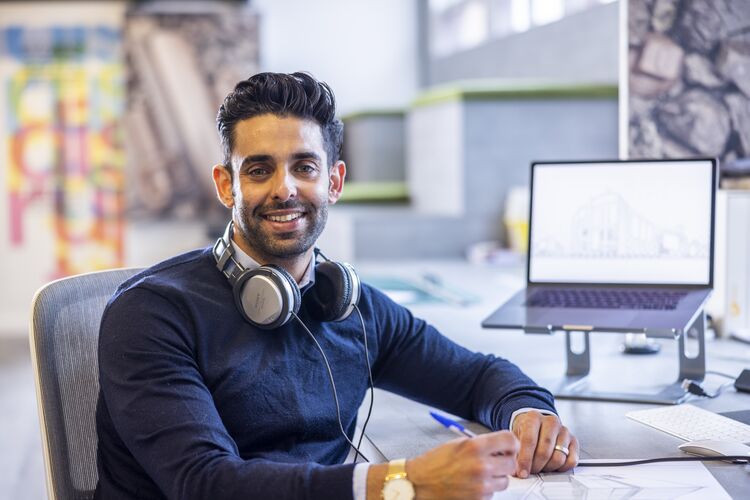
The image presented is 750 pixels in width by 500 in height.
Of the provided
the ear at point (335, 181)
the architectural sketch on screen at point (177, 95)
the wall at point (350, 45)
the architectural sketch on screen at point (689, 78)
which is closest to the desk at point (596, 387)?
the ear at point (335, 181)

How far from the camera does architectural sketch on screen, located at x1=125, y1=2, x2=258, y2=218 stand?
610cm

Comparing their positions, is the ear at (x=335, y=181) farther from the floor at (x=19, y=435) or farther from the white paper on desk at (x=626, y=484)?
the floor at (x=19, y=435)

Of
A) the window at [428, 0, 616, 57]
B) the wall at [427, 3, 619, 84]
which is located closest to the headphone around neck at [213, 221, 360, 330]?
the wall at [427, 3, 619, 84]

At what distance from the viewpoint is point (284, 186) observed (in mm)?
1319

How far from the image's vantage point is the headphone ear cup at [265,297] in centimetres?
124

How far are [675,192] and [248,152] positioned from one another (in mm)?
846

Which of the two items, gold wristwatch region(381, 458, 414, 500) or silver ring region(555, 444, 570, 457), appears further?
silver ring region(555, 444, 570, 457)

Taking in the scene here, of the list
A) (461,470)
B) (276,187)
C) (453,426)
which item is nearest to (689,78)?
(453,426)

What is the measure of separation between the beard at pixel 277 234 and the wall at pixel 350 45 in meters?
5.32

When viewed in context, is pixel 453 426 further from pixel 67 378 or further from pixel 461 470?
pixel 67 378

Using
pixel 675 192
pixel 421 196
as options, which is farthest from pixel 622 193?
pixel 421 196

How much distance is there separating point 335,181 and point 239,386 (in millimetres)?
400

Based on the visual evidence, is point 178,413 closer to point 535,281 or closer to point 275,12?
point 535,281

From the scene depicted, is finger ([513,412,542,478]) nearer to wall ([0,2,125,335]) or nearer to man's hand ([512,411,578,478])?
man's hand ([512,411,578,478])
